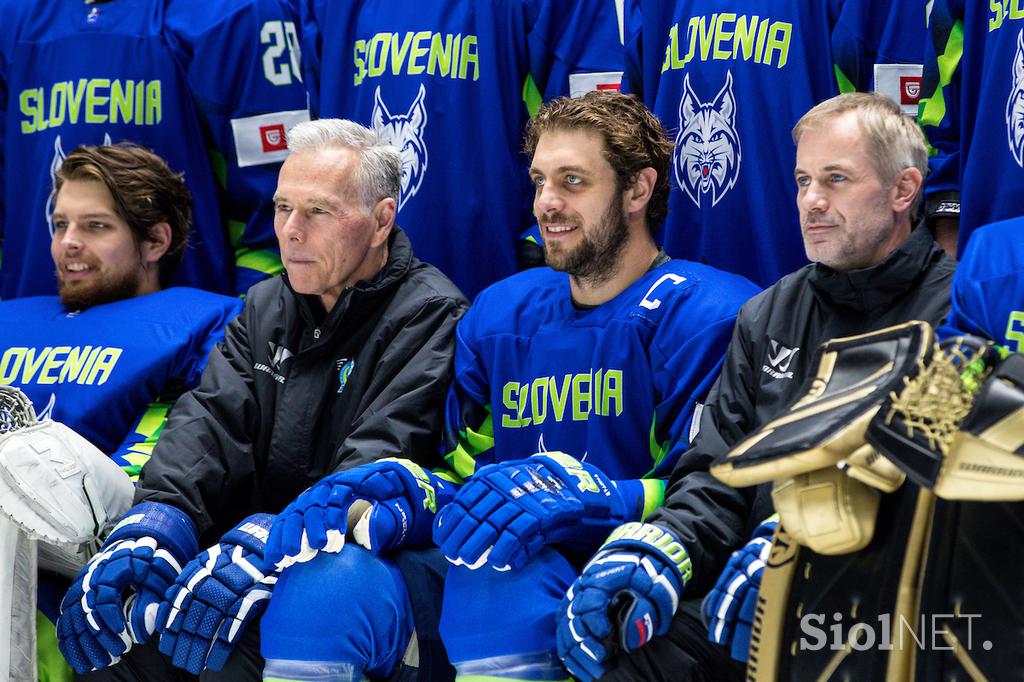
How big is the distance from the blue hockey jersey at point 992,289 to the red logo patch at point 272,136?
2333 millimetres

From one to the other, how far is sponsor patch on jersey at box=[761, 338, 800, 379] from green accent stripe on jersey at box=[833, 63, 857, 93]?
3.54 ft

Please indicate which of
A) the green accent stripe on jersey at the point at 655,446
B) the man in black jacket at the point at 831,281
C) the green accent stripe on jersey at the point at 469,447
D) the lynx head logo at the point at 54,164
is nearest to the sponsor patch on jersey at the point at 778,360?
the man in black jacket at the point at 831,281

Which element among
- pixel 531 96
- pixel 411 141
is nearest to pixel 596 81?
pixel 531 96

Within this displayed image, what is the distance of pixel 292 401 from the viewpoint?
128 inches

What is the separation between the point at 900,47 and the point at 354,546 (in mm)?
1812

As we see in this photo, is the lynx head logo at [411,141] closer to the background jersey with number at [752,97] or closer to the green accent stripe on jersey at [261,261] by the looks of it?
the green accent stripe on jersey at [261,261]

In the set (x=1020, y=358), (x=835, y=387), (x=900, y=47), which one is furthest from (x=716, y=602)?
(x=900, y=47)

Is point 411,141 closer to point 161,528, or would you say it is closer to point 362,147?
point 362,147

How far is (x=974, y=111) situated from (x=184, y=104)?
2284 millimetres

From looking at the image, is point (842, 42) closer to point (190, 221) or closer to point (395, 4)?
point (395, 4)

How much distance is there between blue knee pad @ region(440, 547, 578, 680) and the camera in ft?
8.04

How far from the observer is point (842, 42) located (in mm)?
3494

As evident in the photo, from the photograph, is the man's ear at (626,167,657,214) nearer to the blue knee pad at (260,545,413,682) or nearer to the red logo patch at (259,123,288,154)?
the blue knee pad at (260,545,413,682)

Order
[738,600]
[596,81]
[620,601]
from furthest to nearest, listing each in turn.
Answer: [596,81] < [620,601] < [738,600]
